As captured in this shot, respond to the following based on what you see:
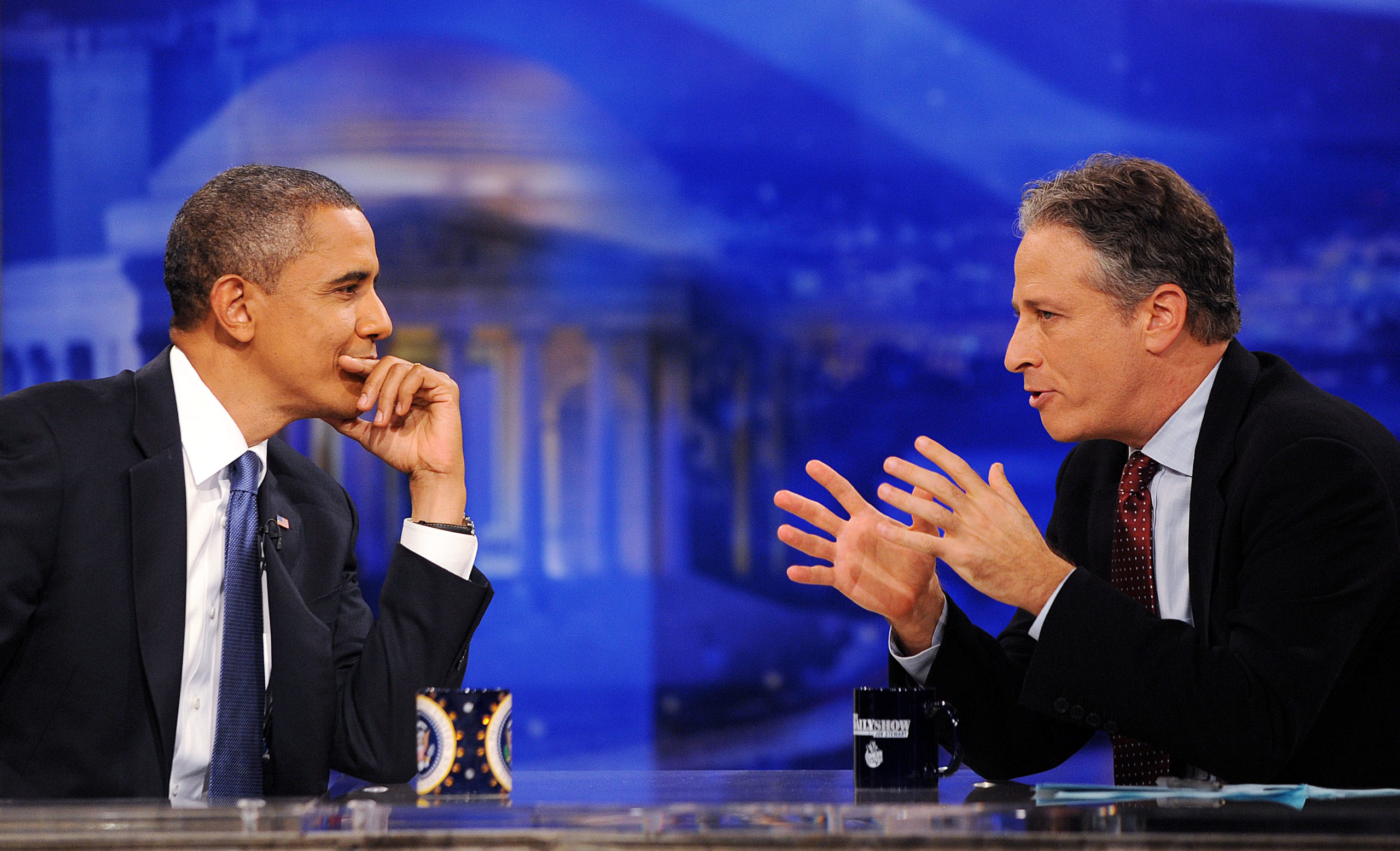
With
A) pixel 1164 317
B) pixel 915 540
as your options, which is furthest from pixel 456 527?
pixel 1164 317

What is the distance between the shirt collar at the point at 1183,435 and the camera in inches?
68.9

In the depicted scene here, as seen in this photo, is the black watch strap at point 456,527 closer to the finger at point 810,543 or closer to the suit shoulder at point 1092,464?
the finger at point 810,543

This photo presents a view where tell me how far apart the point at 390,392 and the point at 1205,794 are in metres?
1.17

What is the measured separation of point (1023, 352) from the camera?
71.4 inches

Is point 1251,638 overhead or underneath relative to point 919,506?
underneath

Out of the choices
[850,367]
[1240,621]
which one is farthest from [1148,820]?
[850,367]

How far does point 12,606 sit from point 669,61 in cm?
261

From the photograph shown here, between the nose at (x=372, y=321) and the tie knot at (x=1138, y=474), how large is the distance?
42.5 inches

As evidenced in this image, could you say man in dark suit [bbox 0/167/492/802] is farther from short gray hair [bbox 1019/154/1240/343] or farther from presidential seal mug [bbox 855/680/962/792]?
short gray hair [bbox 1019/154/1240/343]

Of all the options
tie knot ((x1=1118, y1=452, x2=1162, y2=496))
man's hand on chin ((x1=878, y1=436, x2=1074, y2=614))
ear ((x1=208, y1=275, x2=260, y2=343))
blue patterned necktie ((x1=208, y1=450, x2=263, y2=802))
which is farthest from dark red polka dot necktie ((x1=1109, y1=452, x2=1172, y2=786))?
ear ((x1=208, y1=275, x2=260, y2=343))

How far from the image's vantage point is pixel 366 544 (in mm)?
3613

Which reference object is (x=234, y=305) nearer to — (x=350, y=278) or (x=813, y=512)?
(x=350, y=278)

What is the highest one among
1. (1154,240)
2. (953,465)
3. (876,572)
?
(1154,240)

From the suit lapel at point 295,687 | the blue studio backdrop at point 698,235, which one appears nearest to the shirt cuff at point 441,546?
the suit lapel at point 295,687
